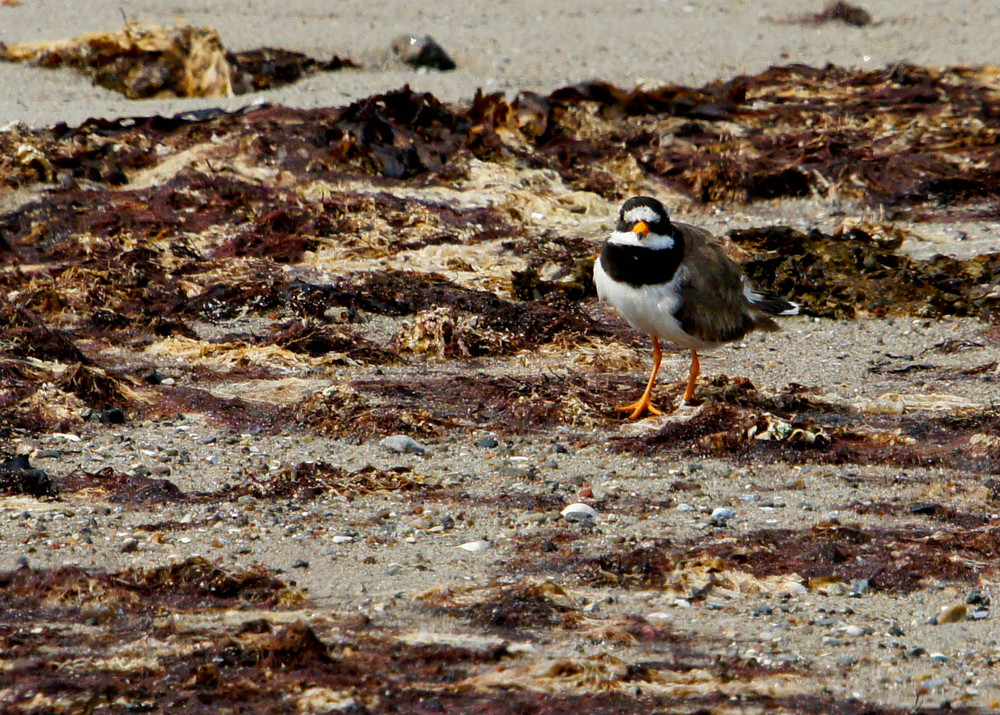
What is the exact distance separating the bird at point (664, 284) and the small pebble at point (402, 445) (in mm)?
1172

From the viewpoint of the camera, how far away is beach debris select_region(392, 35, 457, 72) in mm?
13172

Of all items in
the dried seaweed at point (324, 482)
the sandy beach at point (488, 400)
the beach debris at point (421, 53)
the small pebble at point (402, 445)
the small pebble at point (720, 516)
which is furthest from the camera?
the beach debris at point (421, 53)

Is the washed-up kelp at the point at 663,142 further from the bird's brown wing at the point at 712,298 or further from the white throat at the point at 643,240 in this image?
the white throat at the point at 643,240

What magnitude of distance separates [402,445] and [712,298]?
5.90ft

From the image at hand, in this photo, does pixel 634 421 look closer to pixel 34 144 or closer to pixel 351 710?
pixel 351 710

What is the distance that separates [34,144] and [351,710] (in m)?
7.54

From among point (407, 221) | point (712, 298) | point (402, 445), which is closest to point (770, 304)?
point (712, 298)

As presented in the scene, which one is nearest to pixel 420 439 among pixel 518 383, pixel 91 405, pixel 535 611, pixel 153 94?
pixel 518 383

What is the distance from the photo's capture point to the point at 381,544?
5020mm

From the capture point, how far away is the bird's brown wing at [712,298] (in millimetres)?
6672

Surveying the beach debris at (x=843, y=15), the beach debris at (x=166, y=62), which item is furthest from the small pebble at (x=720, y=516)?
the beach debris at (x=843, y=15)

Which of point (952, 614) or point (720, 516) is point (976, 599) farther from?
point (720, 516)

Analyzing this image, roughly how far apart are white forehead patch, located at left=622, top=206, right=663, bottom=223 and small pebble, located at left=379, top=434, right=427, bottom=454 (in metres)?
1.57

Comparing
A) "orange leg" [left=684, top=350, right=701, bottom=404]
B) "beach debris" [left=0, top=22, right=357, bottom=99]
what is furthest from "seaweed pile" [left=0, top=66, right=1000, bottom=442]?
"beach debris" [left=0, top=22, right=357, bottom=99]
